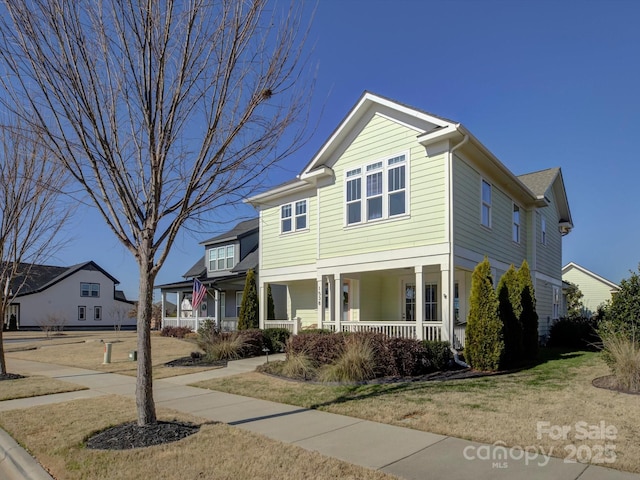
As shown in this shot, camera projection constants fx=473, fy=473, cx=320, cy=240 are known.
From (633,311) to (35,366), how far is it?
17616 millimetres

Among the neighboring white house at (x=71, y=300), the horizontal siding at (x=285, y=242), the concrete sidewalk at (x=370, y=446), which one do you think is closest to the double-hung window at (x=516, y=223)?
the horizontal siding at (x=285, y=242)

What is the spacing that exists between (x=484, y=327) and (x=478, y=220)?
162 inches

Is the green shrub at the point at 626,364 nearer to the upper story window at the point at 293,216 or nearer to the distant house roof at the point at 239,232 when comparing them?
the upper story window at the point at 293,216

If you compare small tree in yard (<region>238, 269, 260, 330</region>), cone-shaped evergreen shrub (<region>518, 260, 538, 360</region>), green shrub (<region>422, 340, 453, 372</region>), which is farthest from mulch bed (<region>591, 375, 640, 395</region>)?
small tree in yard (<region>238, 269, 260, 330</region>)

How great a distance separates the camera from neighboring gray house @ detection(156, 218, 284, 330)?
953 inches

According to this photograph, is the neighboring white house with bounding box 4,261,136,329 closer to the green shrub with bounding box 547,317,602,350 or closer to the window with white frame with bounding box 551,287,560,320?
the window with white frame with bounding box 551,287,560,320

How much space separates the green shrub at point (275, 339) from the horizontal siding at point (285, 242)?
2.78m

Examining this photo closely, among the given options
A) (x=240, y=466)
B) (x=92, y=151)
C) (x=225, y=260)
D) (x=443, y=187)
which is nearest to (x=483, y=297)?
(x=443, y=187)

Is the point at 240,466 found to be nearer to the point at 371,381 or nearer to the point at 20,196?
the point at 371,381

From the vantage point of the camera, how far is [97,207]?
6.58 metres

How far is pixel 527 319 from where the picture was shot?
47.8 feet

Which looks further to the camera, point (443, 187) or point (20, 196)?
point (443, 187)

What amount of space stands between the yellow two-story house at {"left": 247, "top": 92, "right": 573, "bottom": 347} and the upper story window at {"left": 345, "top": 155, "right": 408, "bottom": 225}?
3 cm

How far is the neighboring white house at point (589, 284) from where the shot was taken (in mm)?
39500
